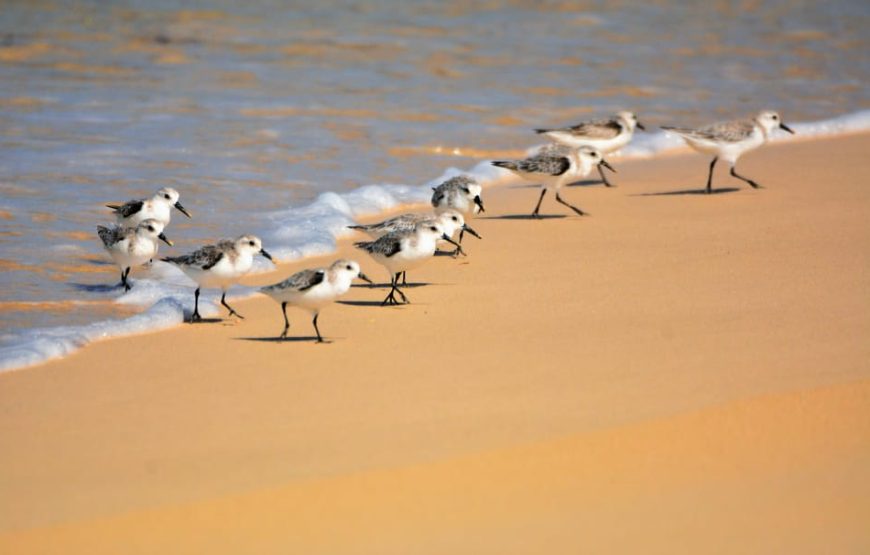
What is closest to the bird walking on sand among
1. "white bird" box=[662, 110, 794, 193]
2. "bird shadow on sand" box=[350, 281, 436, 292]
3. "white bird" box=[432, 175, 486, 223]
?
"white bird" box=[432, 175, 486, 223]

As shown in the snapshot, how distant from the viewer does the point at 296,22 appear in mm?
21812

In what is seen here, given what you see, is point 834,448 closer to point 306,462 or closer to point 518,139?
point 306,462

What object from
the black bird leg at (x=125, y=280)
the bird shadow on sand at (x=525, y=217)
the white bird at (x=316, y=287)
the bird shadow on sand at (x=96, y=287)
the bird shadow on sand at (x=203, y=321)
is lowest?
the bird shadow on sand at (x=525, y=217)

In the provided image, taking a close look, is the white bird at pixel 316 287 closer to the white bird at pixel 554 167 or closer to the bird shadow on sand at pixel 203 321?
the bird shadow on sand at pixel 203 321

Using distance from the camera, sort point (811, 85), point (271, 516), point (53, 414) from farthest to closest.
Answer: point (811, 85)
point (53, 414)
point (271, 516)

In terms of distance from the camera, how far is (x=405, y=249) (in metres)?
8.41

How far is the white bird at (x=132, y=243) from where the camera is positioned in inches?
347

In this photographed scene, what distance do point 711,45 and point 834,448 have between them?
52.5 ft

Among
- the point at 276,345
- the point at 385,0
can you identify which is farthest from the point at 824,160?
the point at 385,0

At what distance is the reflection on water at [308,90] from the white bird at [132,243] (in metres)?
0.27

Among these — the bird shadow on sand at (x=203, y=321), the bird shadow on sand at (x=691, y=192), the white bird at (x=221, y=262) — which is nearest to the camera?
the white bird at (x=221, y=262)

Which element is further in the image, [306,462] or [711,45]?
[711,45]

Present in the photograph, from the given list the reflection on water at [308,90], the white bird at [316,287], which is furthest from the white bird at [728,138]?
the white bird at [316,287]

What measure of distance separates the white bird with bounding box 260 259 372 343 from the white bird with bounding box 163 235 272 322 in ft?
1.41
